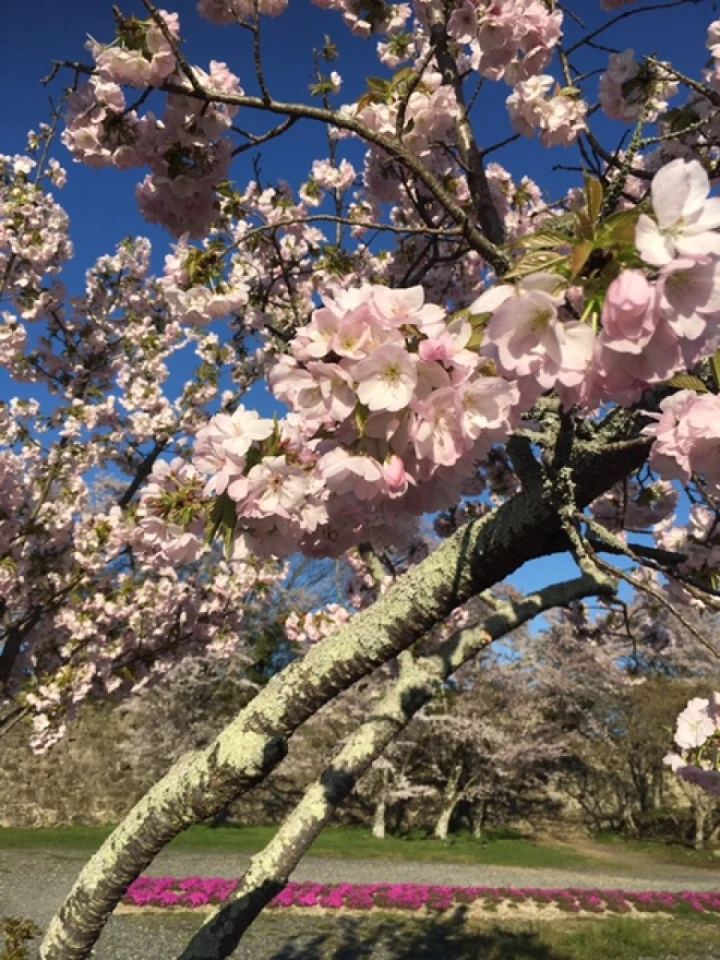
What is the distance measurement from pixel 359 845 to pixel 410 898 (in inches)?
277

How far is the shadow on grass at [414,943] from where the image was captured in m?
7.53

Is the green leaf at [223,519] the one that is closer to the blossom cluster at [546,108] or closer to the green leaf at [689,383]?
the green leaf at [689,383]

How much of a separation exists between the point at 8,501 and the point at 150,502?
6652 millimetres

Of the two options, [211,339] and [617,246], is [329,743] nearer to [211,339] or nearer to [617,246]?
[211,339]

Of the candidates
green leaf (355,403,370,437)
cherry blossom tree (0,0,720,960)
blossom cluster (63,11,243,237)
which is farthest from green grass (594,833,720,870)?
green leaf (355,403,370,437)

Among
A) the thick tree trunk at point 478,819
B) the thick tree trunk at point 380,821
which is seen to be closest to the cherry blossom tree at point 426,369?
the thick tree trunk at point 380,821

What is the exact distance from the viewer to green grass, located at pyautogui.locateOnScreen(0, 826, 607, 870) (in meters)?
14.8

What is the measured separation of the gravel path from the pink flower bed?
0.48 metres

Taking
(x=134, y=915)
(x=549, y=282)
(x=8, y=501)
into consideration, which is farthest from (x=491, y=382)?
(x=134, y=915)

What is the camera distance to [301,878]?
39.1ft

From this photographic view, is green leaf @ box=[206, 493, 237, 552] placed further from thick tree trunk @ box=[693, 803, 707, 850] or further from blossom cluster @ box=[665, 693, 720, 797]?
thick tree trunk @ box=[693, 803, 707, 850]

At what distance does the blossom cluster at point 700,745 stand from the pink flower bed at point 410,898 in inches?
304

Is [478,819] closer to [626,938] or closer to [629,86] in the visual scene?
[626,938]

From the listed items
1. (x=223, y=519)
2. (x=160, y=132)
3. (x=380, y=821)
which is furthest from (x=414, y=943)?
(x=380, y=821)
